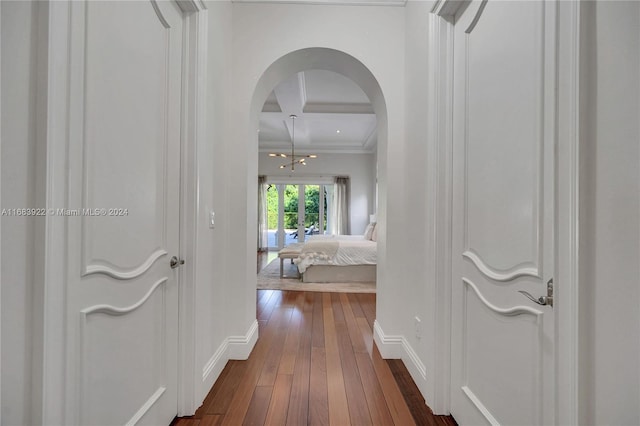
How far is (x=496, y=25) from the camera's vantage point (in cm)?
128

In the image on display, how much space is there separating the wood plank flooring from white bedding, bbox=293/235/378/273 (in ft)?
5.92

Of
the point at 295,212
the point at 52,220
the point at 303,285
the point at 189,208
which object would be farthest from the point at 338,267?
the point at 52,220

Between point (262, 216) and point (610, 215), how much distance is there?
8108 millimetres

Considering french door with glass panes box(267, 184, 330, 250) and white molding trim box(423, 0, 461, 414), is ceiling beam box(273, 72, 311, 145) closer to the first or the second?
french door with glass panes box(267, 184, 330, 250)

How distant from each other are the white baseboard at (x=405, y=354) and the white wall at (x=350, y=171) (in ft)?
18.9

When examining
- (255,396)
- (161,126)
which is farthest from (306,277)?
(161,126)

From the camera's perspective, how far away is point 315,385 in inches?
74.6

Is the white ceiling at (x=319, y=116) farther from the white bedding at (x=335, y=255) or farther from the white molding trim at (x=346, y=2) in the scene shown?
the white bedding at (x=335, y=255)

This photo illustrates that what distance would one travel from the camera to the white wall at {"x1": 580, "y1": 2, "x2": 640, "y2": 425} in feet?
2.41

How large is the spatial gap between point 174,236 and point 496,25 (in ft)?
5.87

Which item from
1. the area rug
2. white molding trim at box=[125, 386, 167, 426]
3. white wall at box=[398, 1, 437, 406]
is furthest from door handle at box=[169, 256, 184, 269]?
the area rug

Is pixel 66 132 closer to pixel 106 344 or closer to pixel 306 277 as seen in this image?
pixel 106 344

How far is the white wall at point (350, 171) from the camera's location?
813cm

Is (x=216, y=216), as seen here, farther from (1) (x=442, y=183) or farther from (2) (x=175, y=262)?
(1) (x=442, y=183)
